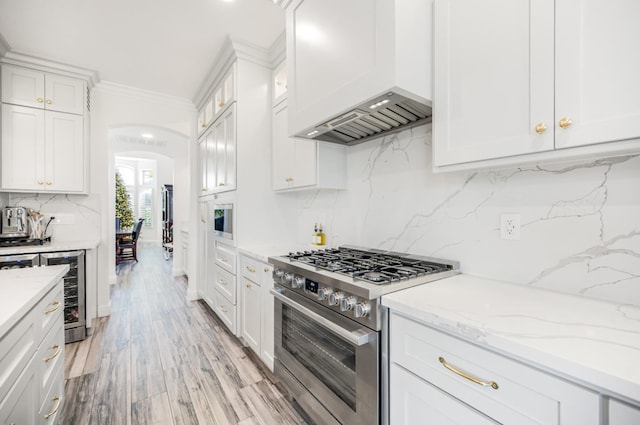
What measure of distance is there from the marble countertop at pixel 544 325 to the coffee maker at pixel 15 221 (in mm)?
3793

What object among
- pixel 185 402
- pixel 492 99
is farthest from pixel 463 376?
Result: pixel 185 402

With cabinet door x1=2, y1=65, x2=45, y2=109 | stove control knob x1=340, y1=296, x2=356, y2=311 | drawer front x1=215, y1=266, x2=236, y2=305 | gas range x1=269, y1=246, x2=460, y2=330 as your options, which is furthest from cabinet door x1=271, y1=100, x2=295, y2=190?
cabinet door x1=2, y1=65, x2=45, y2=109

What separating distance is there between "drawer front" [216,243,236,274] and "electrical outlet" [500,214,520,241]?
2.16 metres

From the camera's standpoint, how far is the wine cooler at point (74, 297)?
2713 mm

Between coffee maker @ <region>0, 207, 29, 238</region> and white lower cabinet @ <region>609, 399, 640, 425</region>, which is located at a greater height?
coffee maker @ <region>0, 207, 29, 238</region>

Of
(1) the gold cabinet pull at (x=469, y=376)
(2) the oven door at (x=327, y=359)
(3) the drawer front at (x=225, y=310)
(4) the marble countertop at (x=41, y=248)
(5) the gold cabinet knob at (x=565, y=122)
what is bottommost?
(3) the drawer front at (x=225, y=310)

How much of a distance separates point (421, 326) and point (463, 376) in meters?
0.18

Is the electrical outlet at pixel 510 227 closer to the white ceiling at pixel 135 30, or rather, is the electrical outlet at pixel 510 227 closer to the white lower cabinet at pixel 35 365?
the white lower cabinet at pixel 35 365

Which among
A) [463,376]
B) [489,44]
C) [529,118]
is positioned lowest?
[463,376]

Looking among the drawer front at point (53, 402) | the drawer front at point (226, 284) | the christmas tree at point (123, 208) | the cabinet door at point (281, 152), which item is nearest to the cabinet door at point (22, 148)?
the drawer front at point (226, 284)

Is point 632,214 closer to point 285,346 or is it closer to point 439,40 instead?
point 439,40

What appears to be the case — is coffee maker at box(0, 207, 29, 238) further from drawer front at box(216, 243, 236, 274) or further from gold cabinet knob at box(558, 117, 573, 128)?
gold cabinet knob at box(558, 117, 573, 128)

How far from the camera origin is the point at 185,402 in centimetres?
185

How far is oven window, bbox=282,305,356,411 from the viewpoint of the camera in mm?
1315
